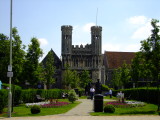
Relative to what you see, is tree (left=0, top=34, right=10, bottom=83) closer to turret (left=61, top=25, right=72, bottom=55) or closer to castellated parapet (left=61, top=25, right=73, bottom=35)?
turret (left=61, top=25, right=72, bottom=55)

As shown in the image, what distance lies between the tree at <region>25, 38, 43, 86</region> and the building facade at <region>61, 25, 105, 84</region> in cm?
4235

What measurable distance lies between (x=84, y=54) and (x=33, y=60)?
4527 cm

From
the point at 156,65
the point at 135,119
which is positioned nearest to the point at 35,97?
the point at 156,65

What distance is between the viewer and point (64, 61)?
8350cm

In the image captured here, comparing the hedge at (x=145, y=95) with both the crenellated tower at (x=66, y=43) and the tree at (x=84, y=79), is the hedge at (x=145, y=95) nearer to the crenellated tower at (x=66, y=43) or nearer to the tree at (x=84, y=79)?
the tree at (x=84, y=79)

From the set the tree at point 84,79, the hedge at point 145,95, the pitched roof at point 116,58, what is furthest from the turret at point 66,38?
the hedge at point 145,95

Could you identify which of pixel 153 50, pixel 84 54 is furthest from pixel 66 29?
pixel 153 50

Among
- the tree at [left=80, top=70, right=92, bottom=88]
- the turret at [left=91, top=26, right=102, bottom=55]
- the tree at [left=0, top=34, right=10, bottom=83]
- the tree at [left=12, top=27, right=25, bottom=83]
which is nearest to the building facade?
the turret at [left=91, top=26, right=102, bottom=55]

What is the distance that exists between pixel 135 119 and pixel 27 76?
87.8 ft

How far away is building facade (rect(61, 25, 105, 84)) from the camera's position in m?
83.9

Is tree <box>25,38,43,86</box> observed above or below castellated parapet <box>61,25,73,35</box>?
below

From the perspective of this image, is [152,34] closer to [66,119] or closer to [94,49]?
[66,119]

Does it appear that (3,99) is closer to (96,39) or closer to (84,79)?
(84,79)

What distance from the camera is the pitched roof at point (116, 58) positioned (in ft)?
287
